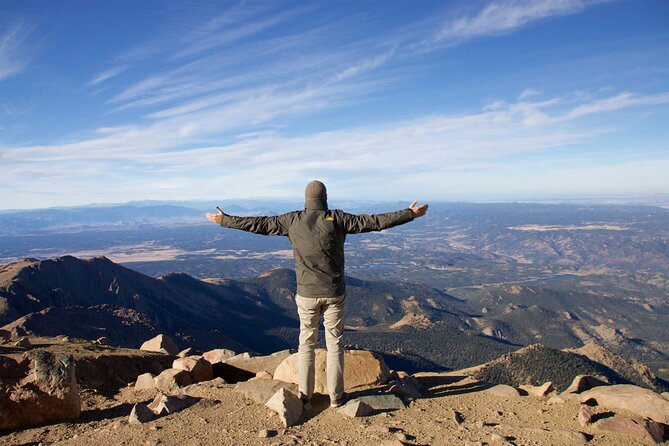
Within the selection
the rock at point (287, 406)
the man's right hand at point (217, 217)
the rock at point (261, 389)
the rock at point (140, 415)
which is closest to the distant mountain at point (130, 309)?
the rock at point (261, 389)

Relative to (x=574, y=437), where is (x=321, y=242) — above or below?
above

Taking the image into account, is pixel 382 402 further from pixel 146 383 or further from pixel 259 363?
pixel 146 383

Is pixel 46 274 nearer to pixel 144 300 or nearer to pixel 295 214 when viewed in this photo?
pixel 144 300

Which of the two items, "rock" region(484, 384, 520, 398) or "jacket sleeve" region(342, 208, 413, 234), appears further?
"rock" region(484, 384, 520, 398)

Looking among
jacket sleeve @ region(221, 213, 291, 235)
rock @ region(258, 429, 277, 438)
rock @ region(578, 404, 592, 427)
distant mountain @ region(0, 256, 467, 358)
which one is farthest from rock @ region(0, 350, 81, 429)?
distant mountain @ region(0, 256, 467, 358)

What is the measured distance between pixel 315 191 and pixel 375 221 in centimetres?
157

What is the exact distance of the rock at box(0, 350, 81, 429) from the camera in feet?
33.9

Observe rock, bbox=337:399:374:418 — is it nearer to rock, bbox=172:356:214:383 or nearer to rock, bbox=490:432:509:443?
rock, bbox=490:432:509:443

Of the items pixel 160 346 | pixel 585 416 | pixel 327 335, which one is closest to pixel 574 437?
pixel 585 416

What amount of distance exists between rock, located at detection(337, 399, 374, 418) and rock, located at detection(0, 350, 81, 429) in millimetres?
6686

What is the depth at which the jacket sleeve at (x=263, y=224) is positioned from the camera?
10734 millimetres

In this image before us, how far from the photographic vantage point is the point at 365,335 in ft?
460

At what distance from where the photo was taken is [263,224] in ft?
36.0

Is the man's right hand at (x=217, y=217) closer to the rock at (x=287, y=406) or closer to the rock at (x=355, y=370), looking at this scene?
the rock at (x=287, y=406)
